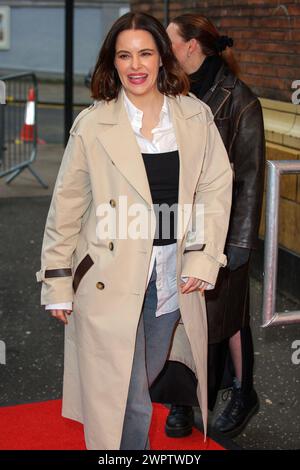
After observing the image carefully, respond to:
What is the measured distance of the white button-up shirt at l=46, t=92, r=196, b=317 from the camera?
3396 millimetres

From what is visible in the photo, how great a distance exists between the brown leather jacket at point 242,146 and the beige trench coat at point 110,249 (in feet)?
1.84

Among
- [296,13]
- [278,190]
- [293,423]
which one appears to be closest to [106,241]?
[278,190]

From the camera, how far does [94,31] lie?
25.5m

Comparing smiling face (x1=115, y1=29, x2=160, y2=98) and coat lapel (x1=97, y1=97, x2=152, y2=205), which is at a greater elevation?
smiling face (x1=115, y1=29, x2=160, y2=98)

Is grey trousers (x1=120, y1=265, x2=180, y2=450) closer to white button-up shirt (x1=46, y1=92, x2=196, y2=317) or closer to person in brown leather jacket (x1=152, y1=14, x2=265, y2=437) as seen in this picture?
white button-up shirt (x1=46, y1=92, x2=196, y2=317)

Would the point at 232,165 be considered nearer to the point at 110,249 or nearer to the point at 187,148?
the point at 187,148

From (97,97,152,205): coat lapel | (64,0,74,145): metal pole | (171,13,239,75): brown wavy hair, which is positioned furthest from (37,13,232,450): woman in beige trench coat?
(64,0,74,145): metal pole

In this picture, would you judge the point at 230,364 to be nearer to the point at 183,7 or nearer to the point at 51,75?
the point at 183,7

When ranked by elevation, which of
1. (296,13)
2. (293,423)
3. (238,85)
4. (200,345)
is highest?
(296,13)

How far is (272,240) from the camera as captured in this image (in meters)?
4.04

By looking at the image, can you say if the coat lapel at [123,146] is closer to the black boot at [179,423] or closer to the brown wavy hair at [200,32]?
the brown wavy hair at [200,32]

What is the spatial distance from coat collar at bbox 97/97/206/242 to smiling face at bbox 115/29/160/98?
0.33 ft
